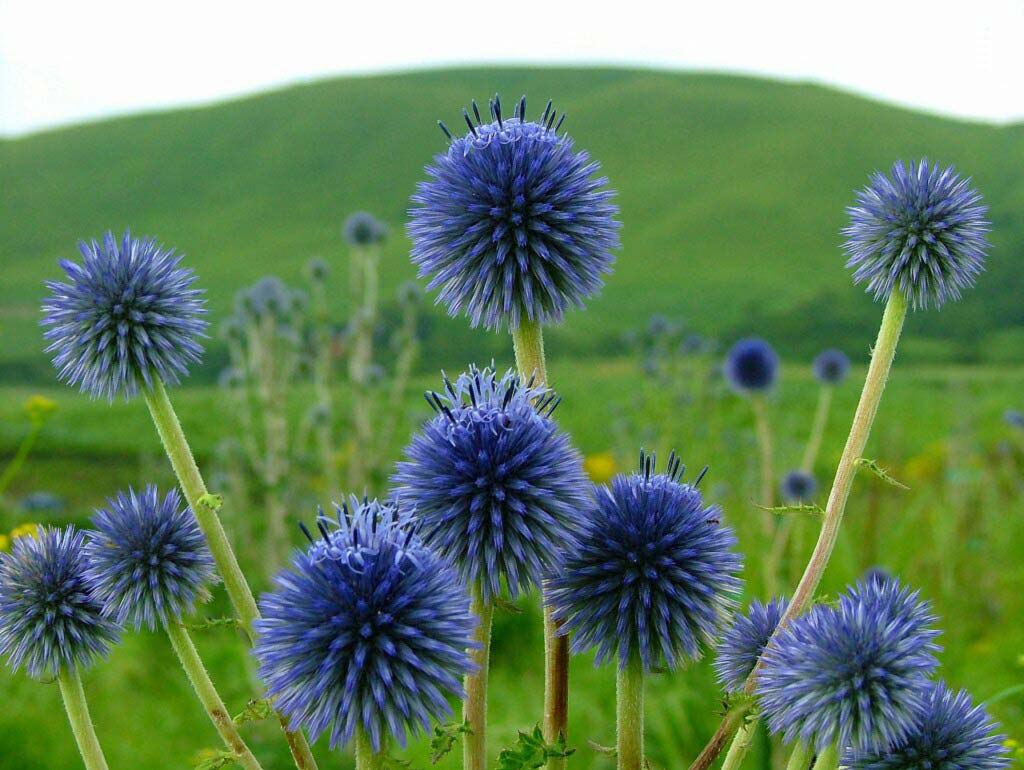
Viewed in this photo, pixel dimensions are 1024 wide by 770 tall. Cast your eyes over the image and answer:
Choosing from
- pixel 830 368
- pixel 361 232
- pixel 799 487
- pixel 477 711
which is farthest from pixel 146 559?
pixel 830 368

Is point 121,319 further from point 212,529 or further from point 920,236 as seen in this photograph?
point 920,236

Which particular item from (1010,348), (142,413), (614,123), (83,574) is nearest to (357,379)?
(83,574)

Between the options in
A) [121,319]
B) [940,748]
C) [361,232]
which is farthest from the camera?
[361,232]

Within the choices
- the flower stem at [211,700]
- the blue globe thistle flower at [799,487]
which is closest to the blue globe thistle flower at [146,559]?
the flower stem at [211,700]

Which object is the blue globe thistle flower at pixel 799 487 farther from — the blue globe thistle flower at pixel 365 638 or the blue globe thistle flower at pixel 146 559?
the blue globe thistle flower at pixel 365 638

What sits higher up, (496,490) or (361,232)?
(361,232)

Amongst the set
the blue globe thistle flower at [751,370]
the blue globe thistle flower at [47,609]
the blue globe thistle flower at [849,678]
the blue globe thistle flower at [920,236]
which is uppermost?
the blue globe thistle flower at [751,370]

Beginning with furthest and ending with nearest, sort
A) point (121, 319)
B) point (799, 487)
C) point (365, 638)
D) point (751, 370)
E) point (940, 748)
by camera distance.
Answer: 1. point (751, 370)
2. point (799, 487)
3. point (121, 319)
4. point (940, 748)
5. point (365, 638)
